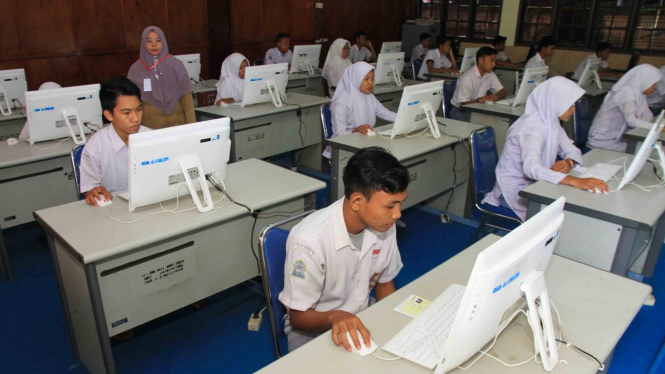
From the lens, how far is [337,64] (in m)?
6.11

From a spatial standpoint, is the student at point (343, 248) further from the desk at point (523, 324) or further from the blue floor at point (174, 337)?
the blue floor at point (174, 337)

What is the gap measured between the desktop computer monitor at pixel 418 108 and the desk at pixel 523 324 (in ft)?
4.72

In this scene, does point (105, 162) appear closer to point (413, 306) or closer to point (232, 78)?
point (413, 306)

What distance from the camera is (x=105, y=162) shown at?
7.64 feet

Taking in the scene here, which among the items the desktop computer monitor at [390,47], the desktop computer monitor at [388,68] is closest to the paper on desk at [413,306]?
the desktop computer monitor at [388,68]

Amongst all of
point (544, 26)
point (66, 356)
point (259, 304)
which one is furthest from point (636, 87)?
point (544, 26)

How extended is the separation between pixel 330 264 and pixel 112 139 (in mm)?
1449

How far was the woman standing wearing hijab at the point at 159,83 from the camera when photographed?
3.47 m

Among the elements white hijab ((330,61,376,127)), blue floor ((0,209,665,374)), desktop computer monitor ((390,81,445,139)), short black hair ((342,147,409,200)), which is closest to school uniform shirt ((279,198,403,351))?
short black hair ((342,147,409,200))

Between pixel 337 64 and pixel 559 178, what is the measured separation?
13.6 ft

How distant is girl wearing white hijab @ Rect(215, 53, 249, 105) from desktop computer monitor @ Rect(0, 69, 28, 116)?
1673 millimetres

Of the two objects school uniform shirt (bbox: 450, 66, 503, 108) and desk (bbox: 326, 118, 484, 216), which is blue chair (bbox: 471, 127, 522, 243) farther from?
school uniform shirt (bbox: 450, 66, 503, 108)

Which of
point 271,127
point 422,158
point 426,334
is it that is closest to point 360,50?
point 271,127

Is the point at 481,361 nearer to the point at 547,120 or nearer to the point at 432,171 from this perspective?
the point at 547,120
